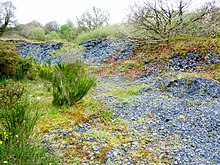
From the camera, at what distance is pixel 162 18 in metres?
11.2

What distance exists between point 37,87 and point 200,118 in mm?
5060

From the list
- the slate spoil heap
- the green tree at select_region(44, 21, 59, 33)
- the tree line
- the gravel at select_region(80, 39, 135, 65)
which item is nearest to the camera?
the slate spoil heap

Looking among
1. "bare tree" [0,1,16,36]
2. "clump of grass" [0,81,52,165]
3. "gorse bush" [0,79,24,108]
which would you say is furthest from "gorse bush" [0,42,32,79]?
"bare tree" [0,1,16,36]

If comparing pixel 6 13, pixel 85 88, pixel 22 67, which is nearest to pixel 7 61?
pixel 22 67

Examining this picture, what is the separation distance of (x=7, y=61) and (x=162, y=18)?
706 cm

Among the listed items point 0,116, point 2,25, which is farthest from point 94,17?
point 0,116

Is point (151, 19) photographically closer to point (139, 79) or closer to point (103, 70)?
point (103, 70)

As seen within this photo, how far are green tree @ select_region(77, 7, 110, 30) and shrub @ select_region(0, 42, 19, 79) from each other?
13337 millimetres

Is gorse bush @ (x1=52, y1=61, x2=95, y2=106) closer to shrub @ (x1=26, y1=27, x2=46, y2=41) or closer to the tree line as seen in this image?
the tree line

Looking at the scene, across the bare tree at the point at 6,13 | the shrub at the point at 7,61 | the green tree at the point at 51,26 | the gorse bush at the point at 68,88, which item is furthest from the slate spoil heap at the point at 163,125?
the green tree at the point at 51,26

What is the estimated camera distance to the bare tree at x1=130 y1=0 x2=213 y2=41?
1051 cm

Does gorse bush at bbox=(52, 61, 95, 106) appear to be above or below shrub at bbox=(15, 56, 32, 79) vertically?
below

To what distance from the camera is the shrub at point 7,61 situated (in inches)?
303

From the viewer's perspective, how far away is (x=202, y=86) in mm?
5945
